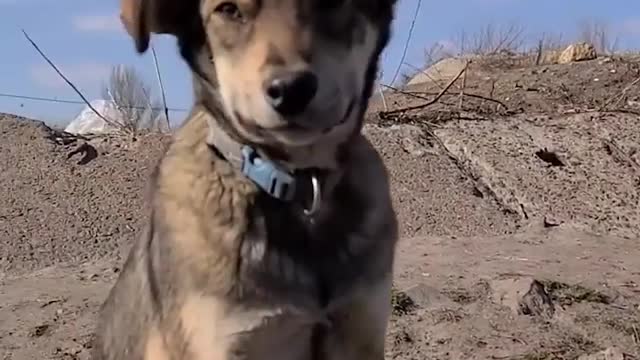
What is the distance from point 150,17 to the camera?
3.64 m

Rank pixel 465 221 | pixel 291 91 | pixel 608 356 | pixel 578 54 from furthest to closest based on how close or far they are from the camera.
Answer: pixel 578 54, pixel 465 221, pixel 608 356, pixel 291 91

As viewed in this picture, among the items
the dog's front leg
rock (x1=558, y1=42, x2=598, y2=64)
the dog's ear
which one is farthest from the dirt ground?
→ the dog's ear

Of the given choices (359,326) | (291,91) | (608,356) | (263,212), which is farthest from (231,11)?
(608,356)

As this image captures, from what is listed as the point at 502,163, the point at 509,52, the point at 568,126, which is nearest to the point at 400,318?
the point at 502,163

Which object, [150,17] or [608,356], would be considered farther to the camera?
[608,356]

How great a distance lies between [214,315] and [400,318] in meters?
2.42

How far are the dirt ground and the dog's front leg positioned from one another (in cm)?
176

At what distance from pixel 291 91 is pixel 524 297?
3106 millimetres

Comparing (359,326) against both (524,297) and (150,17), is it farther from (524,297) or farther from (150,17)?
(524,297)

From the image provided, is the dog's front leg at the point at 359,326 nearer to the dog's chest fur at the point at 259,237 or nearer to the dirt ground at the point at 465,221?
the dog's chest fur at the point at 259,237

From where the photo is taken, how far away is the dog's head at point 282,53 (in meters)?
3.35

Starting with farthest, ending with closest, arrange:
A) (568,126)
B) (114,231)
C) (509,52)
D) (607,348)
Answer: (509,52)
(568,126)
(114,231)
(607,348)

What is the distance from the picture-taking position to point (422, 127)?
891cm

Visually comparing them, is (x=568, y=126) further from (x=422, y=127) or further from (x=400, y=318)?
(x=400, y=318)
